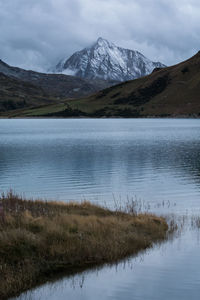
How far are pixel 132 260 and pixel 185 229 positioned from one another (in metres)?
5.81

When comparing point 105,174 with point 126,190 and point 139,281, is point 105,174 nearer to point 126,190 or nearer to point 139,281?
point 126,190

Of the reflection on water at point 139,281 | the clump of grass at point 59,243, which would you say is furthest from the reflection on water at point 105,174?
the reflection on water at point 139,281

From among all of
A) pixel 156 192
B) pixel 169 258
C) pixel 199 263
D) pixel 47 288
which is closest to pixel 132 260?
pixel 169 258

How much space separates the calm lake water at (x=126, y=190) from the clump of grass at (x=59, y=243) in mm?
662

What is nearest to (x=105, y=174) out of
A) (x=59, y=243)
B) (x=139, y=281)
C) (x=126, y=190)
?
(x=126, y=190)

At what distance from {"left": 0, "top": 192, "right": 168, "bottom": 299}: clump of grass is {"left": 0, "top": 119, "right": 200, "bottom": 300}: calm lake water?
2.17ft

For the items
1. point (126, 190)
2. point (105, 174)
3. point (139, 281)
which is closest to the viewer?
point (139, 281)

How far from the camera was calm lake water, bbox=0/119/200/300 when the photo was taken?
1338 cm

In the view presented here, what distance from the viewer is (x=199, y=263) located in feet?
51.7

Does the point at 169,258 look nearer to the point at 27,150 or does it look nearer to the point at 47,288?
the point at 47,288

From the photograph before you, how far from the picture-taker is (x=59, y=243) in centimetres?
1536

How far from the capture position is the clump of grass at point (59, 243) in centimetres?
1352

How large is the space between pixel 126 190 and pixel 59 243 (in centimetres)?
2075

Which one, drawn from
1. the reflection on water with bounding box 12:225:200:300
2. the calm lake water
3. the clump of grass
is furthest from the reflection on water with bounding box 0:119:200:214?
the reflection on water with bounding box 12:225:200:300
